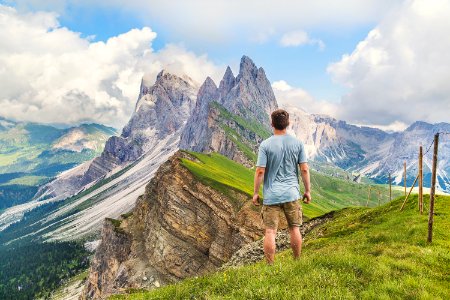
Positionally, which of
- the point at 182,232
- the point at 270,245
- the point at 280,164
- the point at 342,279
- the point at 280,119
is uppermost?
the point at 280,119

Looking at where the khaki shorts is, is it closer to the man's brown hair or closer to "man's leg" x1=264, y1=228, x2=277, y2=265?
"man's leg" x1=264, y1=228, x2=277, y2=265

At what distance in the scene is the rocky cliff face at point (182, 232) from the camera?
87625 millimetres

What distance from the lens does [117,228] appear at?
11494 centimetres

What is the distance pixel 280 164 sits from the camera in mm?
13727

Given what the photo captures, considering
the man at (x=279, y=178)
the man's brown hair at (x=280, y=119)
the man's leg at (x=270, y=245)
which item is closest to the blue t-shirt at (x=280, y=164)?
the man at (x=279, y=178)

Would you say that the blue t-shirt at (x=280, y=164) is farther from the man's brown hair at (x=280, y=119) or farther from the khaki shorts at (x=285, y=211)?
the man's brown hair at (x=280, y=119)

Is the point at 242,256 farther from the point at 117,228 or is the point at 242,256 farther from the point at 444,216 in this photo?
the point at 117,228

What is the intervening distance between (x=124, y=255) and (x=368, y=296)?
109 metres

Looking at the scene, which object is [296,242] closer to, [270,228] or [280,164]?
[270,228]

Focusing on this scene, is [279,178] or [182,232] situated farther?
[182,232]

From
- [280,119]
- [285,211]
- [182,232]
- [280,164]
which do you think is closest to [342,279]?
[285,211]

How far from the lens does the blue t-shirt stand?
13.7 metres

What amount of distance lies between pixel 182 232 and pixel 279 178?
83.0 m

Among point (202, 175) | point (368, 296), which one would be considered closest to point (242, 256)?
point (368, 296)
